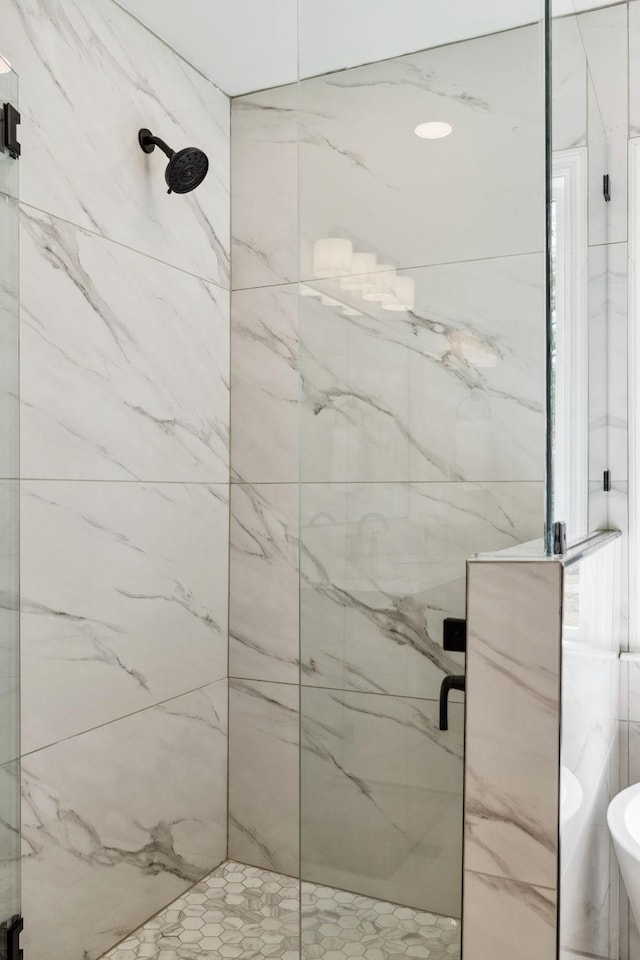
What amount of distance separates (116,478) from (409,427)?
0.97 m

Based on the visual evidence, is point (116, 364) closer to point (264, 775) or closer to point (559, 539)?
point (559, 539)

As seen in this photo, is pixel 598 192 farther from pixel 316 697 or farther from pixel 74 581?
pixel 74 581

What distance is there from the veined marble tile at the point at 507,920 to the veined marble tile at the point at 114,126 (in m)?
1.59

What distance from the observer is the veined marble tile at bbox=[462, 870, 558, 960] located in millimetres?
1136

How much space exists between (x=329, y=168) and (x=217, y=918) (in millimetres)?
1868

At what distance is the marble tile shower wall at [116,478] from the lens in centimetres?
173

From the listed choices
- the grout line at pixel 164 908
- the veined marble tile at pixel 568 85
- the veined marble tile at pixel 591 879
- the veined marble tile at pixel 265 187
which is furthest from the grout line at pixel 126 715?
the veined marble tile at pixel 568 85

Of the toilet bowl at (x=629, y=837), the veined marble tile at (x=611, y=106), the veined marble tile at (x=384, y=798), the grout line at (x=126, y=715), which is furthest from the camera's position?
the veined marble tile at (x=611, y=106)

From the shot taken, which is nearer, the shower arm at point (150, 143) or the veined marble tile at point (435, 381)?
the veined marble tile at point (435, 381)

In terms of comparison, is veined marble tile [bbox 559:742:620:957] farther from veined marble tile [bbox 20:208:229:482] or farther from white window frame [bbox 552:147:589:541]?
veined marble tile [bbox 20:208:229:482]

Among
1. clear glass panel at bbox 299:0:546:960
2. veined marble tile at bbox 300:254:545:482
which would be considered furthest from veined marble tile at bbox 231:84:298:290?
veined marble tile at bbox 300:254:545:482

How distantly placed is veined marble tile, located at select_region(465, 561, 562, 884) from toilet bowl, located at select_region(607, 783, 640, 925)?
32cm

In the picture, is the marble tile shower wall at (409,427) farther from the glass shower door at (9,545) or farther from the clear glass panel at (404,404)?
the glass shower door at (9,545)

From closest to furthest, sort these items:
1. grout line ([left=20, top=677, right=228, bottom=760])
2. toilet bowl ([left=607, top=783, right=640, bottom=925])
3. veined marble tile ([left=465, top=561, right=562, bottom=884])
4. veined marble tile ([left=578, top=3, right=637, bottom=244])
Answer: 1. veined marble tile ([left=465, top=561, right=562, bottom=884])
2. toilet bowl ([left=607, top=783, right=640, bottom=925])
3. grout line ([left=20, top=677, right=228, bottom=760])
4. veined marble tile ([left=578, top=3, right=637, bottom=244])
